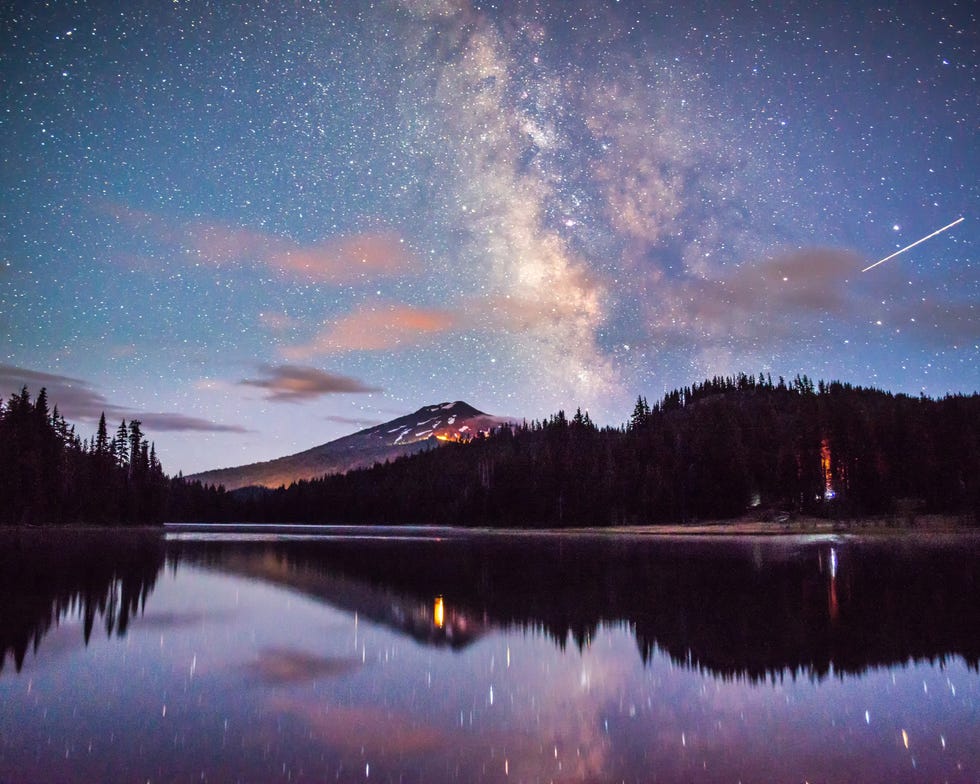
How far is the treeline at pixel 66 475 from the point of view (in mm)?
91062

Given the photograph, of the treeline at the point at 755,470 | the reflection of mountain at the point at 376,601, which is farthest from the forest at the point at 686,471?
the reflection of mountain at the point at 376,601

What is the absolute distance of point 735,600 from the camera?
2512 centimetres

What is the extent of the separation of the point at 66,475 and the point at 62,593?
90.2 metres

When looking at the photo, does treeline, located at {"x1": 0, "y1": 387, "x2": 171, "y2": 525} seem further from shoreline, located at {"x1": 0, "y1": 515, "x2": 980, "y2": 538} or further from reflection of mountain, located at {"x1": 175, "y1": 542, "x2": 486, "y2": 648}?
reflection of mountain, located at {"x1": 175, "y1": 542, "x2": 486, "y2": 648}

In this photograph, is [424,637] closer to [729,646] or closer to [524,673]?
[524,673]

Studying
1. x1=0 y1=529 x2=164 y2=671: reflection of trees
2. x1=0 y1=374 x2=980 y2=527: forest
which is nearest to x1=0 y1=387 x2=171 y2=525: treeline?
x1=0 y1=374 x2=980 y2=527: forest

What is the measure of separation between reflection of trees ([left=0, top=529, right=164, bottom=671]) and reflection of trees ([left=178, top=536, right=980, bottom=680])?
28.1 ft

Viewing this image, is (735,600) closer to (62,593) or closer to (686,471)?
(62,593)

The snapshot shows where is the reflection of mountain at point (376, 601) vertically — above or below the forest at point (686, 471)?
below

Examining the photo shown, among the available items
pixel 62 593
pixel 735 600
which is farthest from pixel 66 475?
pixel 735 600

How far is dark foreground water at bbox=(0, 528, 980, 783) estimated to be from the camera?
374 inches

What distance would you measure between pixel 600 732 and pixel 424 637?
925 centimetres

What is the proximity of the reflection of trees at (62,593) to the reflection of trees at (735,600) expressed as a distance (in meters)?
8.55

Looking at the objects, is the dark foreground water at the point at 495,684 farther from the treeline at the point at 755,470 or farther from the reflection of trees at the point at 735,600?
the treeline at the point at 755,470
